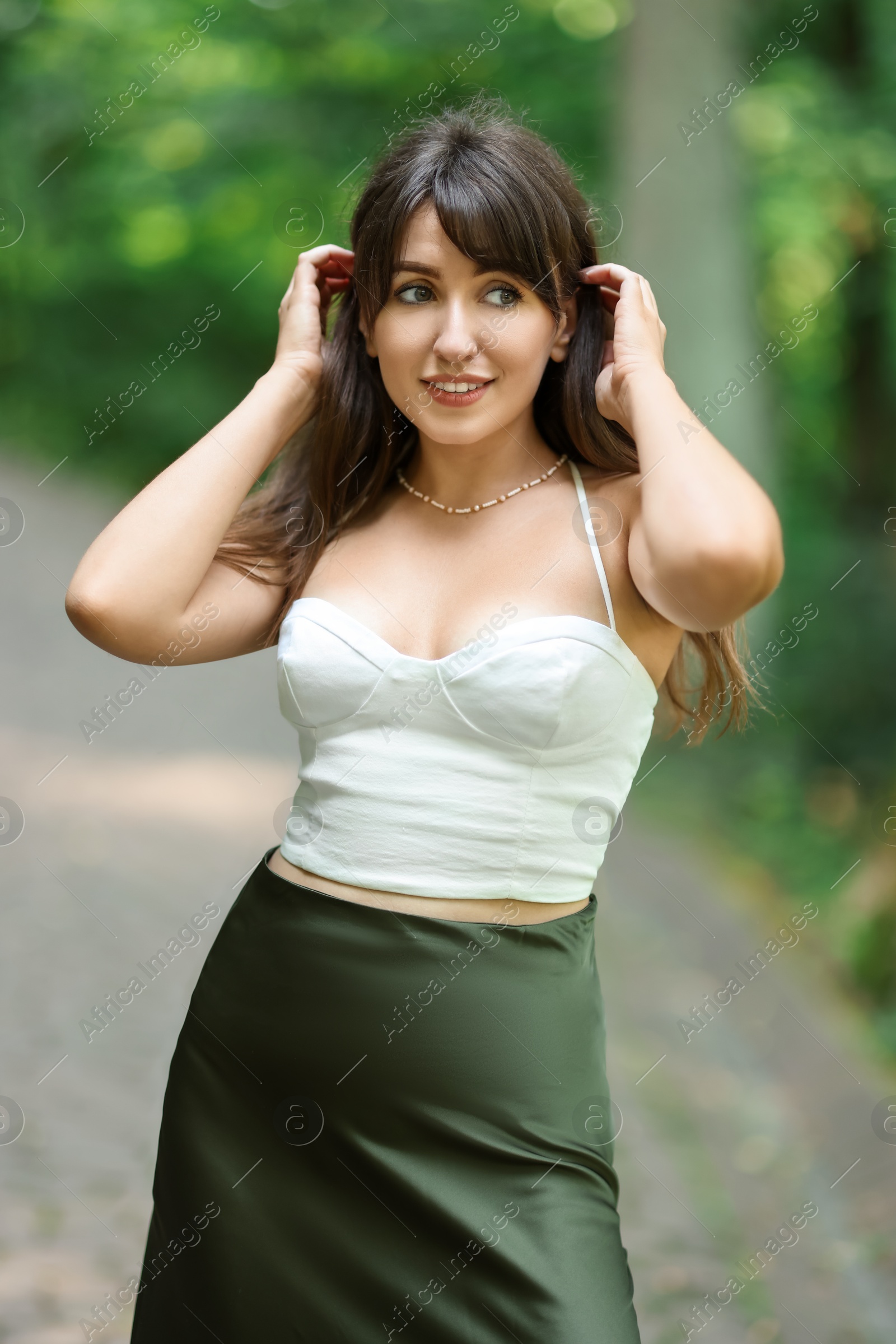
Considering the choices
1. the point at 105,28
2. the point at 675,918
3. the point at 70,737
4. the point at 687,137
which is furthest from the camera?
the point at 105,28

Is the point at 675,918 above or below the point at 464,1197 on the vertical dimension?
below

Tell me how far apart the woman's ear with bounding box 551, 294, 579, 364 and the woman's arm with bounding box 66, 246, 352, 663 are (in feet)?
1.41

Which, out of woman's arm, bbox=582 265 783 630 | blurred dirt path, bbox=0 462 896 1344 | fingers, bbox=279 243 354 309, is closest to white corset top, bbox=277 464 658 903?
woman's arm, bbox=582 265 783 630

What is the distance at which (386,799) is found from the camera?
1.93 metres

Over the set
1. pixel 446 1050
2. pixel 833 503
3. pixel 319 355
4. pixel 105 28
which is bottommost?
pixel 833 503

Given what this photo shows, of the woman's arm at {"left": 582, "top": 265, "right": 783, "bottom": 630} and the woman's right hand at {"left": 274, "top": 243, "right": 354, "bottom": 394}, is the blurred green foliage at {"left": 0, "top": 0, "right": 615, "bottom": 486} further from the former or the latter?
the woman's arm at {"left": 582, "top": 265, "right": 783, "bottom": 630}

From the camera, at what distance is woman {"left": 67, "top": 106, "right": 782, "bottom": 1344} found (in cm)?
184

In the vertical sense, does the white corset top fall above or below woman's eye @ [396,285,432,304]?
below

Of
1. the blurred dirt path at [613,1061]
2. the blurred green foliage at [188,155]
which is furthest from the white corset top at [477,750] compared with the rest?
the blurred green foliage at [188,155]

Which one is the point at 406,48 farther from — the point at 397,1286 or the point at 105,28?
the point at 397,1286

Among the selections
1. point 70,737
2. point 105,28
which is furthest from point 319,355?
point 105,28

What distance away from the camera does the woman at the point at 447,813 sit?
184 centimetres

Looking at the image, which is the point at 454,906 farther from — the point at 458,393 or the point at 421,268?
the point at 421,268

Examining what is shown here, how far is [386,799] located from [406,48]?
879 cm
